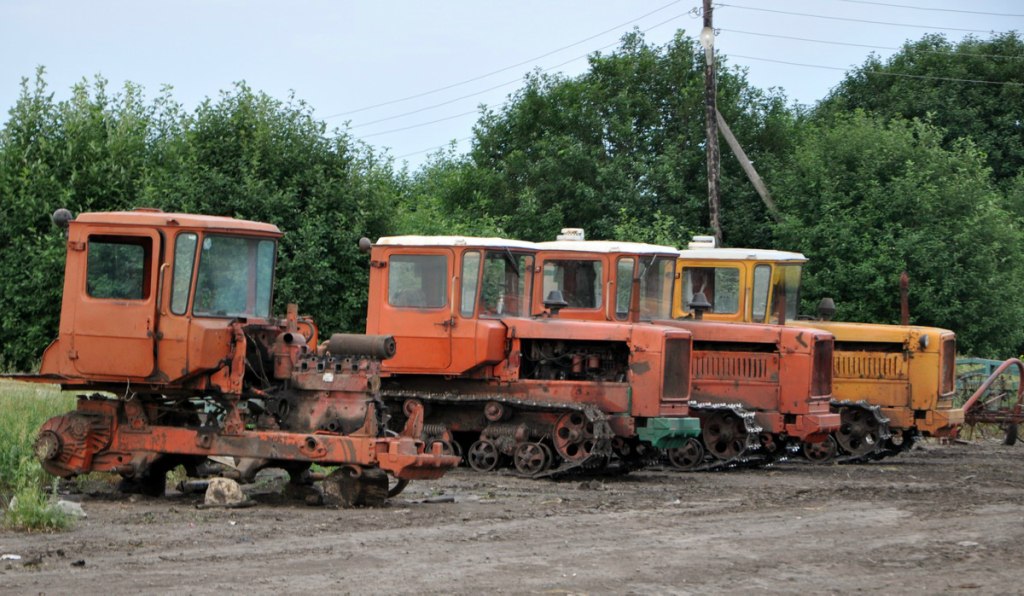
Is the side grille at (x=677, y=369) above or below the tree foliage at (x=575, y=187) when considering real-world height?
below

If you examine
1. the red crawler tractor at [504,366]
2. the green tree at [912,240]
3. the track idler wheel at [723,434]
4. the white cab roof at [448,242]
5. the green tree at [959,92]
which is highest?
the green tree at [959,92]

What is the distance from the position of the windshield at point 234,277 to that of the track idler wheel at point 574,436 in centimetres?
441

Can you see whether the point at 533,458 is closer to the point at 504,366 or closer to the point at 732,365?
the point at 504,366

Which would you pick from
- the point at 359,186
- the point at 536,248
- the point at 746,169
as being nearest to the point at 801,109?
the point at 746,169

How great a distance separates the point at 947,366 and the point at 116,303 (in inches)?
498

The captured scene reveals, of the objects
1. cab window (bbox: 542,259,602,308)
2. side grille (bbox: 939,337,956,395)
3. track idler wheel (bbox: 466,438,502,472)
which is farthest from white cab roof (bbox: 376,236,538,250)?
side grille (bbox: 939,337,956,395)

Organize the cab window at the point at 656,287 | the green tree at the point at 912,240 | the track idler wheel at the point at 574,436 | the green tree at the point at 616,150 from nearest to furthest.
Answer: the track idler wheel at the point at 574,436 < the cab window at the point at 656,287 < the green tree at the point at 912,240 < the green tree at the point at 616,150

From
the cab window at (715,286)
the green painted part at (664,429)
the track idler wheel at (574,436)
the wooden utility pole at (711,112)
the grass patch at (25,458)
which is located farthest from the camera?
the wooden utility pole at (711,112)

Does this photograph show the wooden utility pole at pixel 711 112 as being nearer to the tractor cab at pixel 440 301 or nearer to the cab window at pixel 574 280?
the cab window at pixel 574 280

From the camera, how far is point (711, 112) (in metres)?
31.8

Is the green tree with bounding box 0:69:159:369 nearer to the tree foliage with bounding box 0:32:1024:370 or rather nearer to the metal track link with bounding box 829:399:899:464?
the tree foliage with bounding box 0:32:1024:370

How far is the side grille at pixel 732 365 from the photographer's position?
63.5 ft

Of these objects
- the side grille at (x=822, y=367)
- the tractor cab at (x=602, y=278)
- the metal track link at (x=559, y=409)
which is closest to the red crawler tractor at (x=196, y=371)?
the metal track link at (x=559, y=409)

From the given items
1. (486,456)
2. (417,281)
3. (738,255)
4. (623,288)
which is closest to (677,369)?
(623,288)
